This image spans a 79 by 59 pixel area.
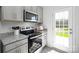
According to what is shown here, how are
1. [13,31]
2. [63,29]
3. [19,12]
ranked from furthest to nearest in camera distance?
[63,29] → [13,31] → [19,12]

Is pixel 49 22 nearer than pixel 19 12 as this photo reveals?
No

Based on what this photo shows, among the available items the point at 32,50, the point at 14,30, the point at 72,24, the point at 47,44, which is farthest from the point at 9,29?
the point at 72,24

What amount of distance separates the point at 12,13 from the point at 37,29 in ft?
5.13

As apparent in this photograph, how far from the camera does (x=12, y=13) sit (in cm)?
164

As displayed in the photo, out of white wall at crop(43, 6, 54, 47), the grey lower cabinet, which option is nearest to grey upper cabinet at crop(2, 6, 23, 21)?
the grey lower cabinet

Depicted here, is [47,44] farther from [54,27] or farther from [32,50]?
[32,50]

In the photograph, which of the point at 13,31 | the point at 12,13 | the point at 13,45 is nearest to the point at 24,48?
the point at 13,45

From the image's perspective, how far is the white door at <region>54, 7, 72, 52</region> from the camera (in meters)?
2.27

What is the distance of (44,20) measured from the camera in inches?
127

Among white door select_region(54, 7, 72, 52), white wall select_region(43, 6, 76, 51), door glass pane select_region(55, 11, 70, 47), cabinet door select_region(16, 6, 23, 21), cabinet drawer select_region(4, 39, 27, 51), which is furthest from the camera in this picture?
white wall select_region(43, 6, 76, 51)

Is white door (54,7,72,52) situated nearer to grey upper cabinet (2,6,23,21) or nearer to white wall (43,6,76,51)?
white wall (43,6,76,51)

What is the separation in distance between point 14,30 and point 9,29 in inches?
6.6

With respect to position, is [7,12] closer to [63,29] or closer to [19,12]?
[19,12]

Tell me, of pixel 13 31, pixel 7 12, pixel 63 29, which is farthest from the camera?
pixel 63 29
